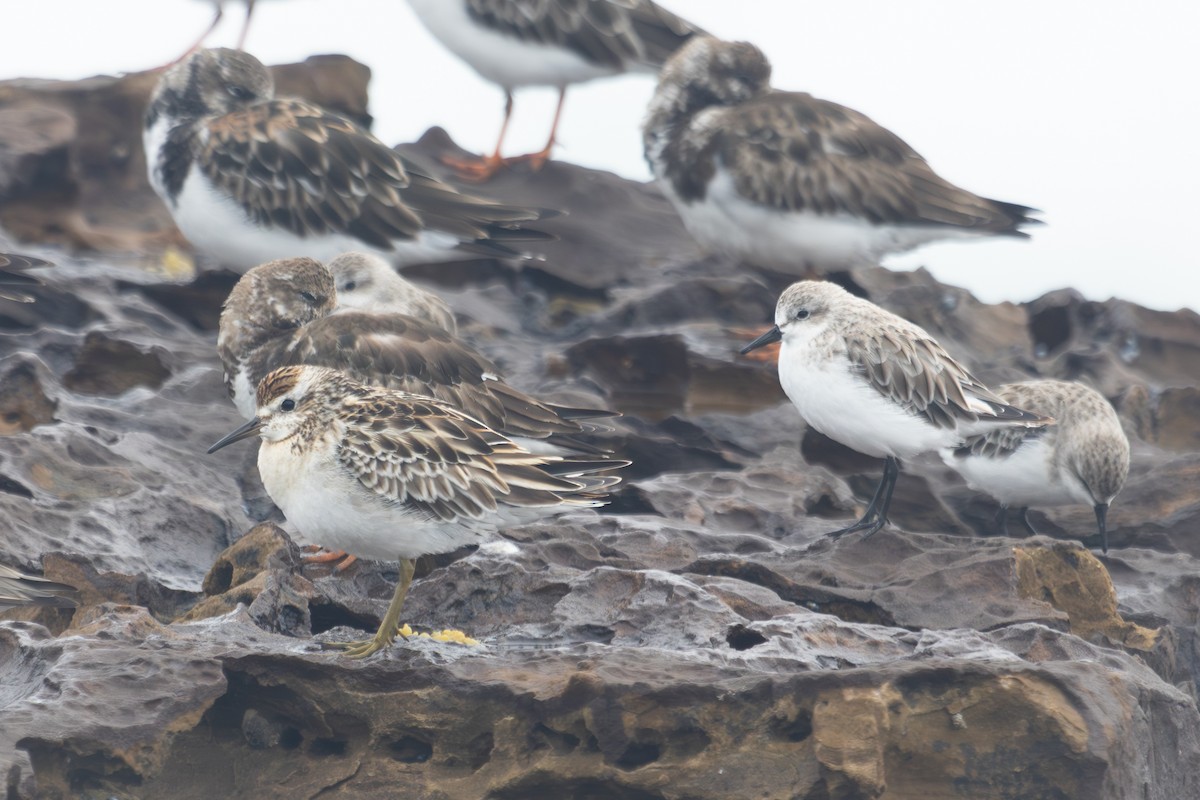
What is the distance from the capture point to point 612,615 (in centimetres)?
648

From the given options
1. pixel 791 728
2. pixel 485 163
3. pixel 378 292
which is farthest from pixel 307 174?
pixel 791 728

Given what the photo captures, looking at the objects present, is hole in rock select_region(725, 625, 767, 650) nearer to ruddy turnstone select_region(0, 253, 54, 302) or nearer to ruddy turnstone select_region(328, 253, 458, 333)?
ruddy turnstone select_region(328, 253, 458, 333)

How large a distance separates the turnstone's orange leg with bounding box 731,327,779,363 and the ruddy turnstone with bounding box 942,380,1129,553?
6.41ft

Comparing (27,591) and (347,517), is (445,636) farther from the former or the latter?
(27,591)

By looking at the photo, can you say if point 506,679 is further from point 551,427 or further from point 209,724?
point 551,427

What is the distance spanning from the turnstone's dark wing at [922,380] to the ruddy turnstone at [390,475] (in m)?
2.12

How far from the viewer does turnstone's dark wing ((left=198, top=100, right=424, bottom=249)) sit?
1179cm

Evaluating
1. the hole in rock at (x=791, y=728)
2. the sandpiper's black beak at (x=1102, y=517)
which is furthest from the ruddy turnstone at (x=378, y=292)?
the hole in rock at (x=791, y=728)

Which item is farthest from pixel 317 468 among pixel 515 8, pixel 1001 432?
pixel 515 8

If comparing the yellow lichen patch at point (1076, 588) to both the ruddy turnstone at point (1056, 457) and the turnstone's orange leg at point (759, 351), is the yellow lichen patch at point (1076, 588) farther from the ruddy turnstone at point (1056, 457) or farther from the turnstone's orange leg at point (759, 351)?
the turnstone's orange leg at point (759, 351)

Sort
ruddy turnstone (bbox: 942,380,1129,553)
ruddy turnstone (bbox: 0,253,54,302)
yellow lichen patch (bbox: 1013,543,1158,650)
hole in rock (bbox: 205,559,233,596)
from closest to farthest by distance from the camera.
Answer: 1. hole in rock (bbox: 205,559,233,596)
2. yellow lichen patch (bbox: 1013,543,1158,650)
3. ruddy turnstone (bbox: 942,380,1129,553)
4. ruddy turnstone (bbox: 0,253,54,302)

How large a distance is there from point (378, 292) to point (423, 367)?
→ 1.99 metres

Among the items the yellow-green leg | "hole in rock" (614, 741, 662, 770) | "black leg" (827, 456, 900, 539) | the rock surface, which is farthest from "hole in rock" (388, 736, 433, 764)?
"black leg" (827, 456, 900, 539)

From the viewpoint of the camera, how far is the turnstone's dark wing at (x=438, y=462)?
634 cm
